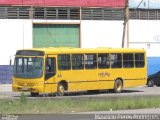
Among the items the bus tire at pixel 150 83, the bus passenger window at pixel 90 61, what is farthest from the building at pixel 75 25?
the bus passenger window at pixel 90 61

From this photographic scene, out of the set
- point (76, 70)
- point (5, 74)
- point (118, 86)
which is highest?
point (76, 70)

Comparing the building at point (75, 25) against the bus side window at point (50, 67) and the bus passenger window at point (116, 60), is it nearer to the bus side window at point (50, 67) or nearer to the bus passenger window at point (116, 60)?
the bus passenger window at point (116, 60)

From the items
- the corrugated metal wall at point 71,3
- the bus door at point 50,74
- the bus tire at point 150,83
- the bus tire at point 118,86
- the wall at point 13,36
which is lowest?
the bus tire at point 150,83

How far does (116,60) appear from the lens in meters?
36.5

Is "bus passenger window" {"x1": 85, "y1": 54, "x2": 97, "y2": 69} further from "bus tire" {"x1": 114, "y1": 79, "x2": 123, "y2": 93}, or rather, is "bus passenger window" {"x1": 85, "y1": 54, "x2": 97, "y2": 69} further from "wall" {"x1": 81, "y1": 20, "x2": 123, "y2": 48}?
"wall" {"x1": 81, "y1": 20, "x2": 123, "y2": 48}

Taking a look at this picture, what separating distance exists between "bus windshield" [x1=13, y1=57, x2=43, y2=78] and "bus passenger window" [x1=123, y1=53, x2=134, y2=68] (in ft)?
21.1

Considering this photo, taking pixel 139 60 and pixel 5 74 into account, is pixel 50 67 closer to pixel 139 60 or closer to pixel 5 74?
pixel 139 60

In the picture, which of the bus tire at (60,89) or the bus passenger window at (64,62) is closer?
the bus tire at (60,89)

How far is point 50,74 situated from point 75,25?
56.7ft

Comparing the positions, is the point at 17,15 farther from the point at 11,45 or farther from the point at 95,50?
the point at 95,50

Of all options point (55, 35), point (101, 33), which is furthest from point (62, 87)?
point (101, 33)

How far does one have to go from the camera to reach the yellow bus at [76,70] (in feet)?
107

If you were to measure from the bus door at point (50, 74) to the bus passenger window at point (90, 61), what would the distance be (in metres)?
2.58

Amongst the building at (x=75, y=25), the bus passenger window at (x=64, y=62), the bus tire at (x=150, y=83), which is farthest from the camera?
the building at (x=75, y=25)
